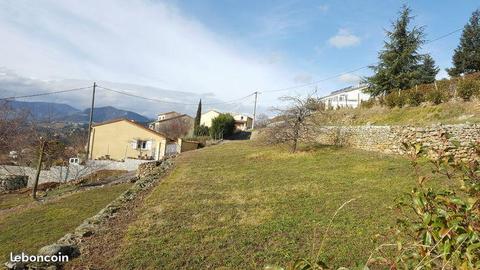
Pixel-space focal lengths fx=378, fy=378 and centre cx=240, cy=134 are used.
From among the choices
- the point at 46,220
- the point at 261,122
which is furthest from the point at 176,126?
A: the point at 46,220

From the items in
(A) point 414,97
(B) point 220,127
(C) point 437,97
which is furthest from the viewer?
(B) point 220,127

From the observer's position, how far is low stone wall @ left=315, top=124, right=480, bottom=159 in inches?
553

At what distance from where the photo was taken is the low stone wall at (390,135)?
14.0 metres

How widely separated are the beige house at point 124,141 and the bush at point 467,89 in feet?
89.9

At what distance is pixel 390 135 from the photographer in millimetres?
17750

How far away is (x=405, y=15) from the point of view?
28781 mm

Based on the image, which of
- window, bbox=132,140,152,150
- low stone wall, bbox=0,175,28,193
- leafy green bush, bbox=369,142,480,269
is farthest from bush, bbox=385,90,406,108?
low stone wall, bbox=0,175,28,193

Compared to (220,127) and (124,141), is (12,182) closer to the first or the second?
(124,141)

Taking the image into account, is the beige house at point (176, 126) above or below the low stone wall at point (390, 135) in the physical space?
above

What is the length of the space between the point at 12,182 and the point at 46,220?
17.1 m

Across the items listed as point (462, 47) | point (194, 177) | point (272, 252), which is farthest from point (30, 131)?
point (462, 47)

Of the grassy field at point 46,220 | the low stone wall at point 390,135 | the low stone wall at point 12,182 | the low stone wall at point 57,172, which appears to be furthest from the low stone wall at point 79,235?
the low stone wall at point 12,182

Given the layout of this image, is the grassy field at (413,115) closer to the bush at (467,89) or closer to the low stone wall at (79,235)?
the bush at (467,89)

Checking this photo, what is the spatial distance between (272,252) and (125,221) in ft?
15.2
